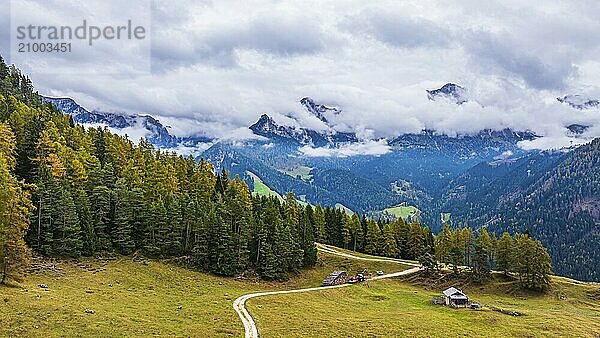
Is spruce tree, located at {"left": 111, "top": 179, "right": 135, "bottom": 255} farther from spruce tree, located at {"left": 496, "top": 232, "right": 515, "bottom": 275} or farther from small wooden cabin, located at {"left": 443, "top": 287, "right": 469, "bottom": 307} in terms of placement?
spruce tree, located at {"left": 496, "top": 232, "right": 515, "bottom": 275}

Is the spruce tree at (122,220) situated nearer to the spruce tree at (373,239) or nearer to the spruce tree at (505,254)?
the spruce tree at (373,239)

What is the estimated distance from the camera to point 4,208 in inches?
2498

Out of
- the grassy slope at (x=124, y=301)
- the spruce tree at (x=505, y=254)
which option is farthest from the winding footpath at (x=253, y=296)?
the spruce tree at (x=505, y=254)

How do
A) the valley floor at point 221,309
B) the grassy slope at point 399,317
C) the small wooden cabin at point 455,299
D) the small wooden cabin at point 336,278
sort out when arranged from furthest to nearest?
the small wooden cabin at point 336,278
the small wooden cabin at point 455,299
the grassy slope at point 399,317
the valley floor at point 221,309

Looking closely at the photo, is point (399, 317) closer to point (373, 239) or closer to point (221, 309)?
point (221, 309)

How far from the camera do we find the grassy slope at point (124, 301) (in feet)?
164

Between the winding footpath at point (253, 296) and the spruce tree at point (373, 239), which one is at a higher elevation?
the spruce tree at point (373, 239)

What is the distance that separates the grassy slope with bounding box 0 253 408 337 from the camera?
50.0 m

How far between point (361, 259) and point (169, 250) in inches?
2103

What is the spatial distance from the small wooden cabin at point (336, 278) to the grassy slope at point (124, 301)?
8.26 m

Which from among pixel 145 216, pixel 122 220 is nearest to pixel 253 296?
pixel 145 216

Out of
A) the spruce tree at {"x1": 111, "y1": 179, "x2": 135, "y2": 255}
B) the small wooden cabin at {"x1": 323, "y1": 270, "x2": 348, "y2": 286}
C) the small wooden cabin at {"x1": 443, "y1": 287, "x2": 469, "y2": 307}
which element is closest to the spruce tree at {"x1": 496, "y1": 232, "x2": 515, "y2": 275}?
the small wooden cabin at {"x1": 443, "y1": 287, "x2": 469, "y2": 307}

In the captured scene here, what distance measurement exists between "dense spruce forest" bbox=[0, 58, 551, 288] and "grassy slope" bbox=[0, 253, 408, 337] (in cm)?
645

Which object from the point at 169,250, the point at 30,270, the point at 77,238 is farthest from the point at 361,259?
the point at 30,270
